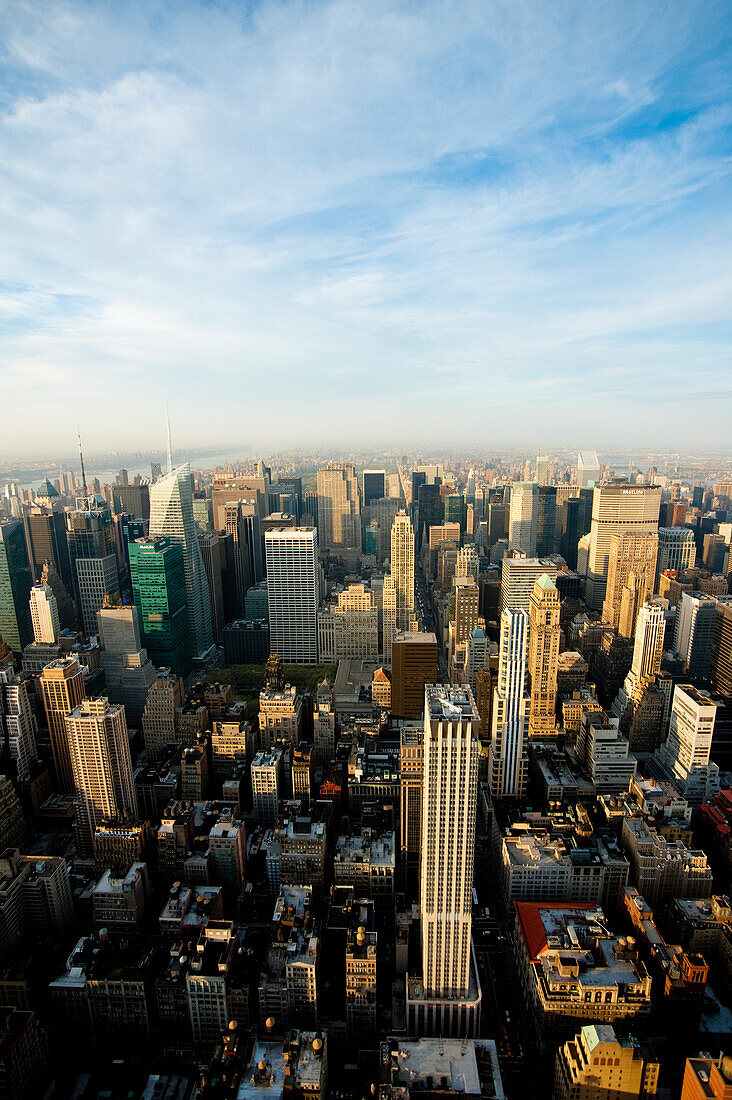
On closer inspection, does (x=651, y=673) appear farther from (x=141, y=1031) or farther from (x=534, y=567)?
(x=141, y=1031)

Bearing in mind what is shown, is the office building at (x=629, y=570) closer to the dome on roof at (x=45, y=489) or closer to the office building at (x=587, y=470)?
the office building at (x=587, y=470)

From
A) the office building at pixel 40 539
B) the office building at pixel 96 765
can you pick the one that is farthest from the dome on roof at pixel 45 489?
the office building at pixel 96 765

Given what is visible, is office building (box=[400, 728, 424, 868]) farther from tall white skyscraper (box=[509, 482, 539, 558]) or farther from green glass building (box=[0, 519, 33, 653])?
tall white skyscraper (box=[509, 482, 539, 558])

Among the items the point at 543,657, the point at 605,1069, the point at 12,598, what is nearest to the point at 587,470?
the point at 543,657

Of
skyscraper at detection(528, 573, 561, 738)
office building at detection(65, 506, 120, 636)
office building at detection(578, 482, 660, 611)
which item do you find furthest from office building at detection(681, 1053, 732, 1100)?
office building at detection(578, 482, 660, 611)

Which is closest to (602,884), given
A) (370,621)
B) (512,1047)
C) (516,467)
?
(512,1047)
